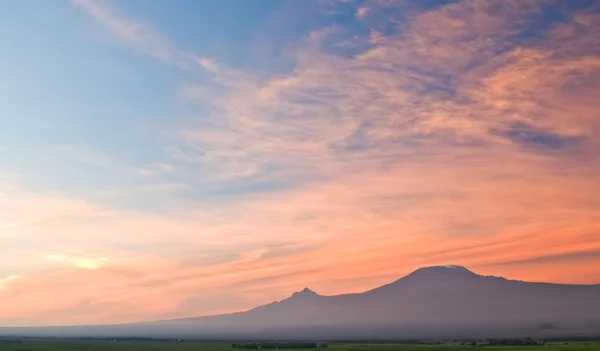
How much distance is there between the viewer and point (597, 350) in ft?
355

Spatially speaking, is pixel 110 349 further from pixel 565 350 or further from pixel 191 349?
pixel 565 350

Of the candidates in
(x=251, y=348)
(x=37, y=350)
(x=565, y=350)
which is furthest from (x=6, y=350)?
(x=565, y=350)

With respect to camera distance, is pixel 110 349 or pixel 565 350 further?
pixel 110 349

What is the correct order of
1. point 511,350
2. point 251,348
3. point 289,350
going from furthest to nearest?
point 251,348, point 289,350, point 511,350

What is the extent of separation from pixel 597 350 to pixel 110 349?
9770 centimetres

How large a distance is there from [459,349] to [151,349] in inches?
2639

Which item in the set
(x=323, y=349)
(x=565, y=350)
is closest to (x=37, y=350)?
(x=323, y=349)

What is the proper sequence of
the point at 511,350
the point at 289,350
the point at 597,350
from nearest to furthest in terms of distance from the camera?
1. the point at 597,350
2. the point at 511,350
3. the point at 289,350

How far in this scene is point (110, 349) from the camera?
141000 mm

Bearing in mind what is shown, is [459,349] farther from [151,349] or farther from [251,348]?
[151,349]

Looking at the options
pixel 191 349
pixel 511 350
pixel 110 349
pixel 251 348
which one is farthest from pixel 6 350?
pixel 511 350

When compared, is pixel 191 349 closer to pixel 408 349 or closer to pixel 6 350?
pixel 6 350

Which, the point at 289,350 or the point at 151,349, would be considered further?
the point at 151,349

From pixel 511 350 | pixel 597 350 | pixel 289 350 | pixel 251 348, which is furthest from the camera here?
pixel 251 348
